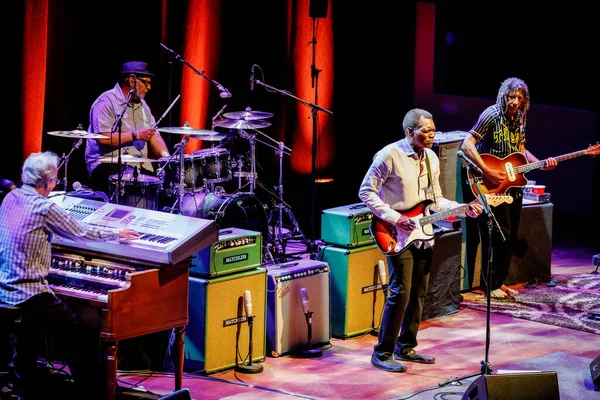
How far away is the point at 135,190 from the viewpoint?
7.93 metres

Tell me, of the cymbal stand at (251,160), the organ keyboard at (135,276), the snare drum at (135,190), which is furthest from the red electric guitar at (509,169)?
the organ keyboard at (135,276)

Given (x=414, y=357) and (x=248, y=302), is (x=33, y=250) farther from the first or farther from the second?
(x=414, y=357)

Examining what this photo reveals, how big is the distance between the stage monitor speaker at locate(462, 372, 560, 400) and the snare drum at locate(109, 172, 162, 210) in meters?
3.64

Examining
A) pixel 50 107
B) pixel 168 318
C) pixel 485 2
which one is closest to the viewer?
pixel 168 318

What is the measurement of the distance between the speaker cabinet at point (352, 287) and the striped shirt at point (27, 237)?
8.20 ft

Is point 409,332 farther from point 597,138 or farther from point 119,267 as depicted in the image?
point 597,138

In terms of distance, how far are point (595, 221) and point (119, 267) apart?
8750 mm

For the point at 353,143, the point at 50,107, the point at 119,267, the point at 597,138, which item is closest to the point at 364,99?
the point at 353,143

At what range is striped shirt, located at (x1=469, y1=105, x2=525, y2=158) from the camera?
8289 millimetres

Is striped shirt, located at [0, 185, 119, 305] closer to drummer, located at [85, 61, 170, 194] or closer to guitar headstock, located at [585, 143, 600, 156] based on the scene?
drummer, located at [85, 61, 170, 194]

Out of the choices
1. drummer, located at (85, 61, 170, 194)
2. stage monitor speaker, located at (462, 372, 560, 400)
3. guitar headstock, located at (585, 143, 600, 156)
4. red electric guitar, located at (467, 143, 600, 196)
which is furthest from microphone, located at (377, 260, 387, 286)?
stage monitor speaker, located at (462, 372, 560, 400)

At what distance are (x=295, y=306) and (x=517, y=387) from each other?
94.5 inches

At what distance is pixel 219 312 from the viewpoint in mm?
6680

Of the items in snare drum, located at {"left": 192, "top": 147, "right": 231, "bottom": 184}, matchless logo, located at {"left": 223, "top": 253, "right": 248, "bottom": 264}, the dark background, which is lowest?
matchless logo, located at {"left": 223, "top": 253, "right": 248, "bottom": 264}
